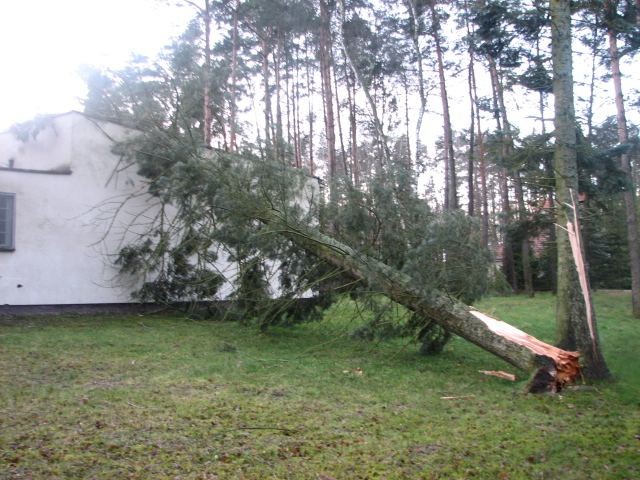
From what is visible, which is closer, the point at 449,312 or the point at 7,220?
the point at 449,312

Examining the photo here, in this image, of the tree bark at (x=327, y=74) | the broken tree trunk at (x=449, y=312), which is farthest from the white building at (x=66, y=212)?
the tree bark at (x=327, y=74)

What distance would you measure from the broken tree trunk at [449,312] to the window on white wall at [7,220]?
A: 5.90 m

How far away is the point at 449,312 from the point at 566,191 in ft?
8.24

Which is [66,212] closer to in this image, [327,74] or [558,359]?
[558,359]

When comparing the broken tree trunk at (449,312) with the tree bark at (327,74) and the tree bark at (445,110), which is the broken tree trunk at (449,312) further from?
the tree bark at (445,110)

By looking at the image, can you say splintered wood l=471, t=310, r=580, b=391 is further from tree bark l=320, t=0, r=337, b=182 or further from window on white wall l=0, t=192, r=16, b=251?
tree bark l=320, t=0, r=337, b=182

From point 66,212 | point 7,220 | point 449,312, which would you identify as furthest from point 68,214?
point 449,312

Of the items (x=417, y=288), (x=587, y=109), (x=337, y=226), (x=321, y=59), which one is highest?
(x=321, y=59)

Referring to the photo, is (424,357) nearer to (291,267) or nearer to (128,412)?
(291,267)

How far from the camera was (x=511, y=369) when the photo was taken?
8.14 metres

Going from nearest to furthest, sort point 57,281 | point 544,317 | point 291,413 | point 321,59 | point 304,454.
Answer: point 304,454
point 291,413
point 57,281
point 544,317
point 321,59

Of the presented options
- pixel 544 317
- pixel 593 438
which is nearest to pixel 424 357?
pixel 593 438

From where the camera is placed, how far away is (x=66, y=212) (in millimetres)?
11953

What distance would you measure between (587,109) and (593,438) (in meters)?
12.7
